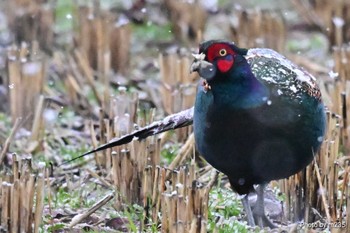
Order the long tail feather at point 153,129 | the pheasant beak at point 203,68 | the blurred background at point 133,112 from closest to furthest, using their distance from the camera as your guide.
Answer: the pheasant beak at point 203,68, the blurred background at point 133,112, the long tail feather at point 153,129

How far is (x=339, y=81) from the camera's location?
5855 mm

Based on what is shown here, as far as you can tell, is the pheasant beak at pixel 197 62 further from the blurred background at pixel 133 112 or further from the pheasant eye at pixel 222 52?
the blurred background at pixel 133 112

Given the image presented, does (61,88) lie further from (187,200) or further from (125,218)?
(187,200)

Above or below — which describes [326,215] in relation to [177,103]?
→ below

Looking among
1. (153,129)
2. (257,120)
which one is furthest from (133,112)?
(257,120)

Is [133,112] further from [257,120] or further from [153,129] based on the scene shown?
[257,120]

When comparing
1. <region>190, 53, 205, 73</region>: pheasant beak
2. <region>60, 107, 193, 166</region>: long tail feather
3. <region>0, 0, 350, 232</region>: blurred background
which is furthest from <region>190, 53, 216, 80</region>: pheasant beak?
<region>60, 107, 193, 166</region>: long tail feather

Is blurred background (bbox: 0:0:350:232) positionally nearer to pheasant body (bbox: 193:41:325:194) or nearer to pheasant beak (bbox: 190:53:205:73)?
pheasant body (bbox: 193:41:325:194)

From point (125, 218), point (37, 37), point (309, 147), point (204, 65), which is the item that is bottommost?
point (125, 218)

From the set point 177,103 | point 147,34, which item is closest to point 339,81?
point 177,103

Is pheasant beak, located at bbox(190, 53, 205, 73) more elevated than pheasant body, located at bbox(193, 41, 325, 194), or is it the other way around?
pheasant beak, located at bbox(190, 53, 205, 73)

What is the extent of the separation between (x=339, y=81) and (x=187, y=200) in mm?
2268

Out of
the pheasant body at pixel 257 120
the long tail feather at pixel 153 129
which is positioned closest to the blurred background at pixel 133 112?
the long tail feather at pixel 153 129

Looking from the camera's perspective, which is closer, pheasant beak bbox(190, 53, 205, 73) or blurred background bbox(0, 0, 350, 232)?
pheasant beak bbox(190, 53, 205, 73)
